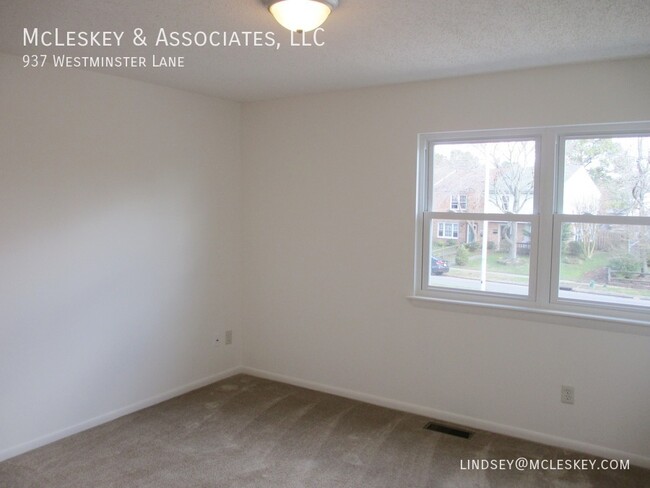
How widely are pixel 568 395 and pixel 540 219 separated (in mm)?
1170

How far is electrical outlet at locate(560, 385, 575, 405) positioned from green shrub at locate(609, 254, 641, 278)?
810 mm

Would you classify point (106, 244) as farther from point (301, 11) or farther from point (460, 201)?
point (460, 201)

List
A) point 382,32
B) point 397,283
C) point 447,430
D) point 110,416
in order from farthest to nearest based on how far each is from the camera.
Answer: point 397,283
point 110,416
point 447,430
point 382,32

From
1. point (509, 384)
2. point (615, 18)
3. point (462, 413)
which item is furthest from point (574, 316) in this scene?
point (615, 18)

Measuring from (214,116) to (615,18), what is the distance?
3.05 metres

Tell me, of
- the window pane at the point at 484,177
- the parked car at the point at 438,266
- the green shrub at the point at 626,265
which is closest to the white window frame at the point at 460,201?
the window pane at the point at 484,177

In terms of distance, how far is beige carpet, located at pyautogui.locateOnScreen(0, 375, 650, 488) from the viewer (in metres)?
2.82

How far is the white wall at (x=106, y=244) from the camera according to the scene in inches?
120

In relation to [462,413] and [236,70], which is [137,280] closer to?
[236,70]

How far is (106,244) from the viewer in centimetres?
352

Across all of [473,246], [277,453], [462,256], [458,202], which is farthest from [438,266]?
[277,453]

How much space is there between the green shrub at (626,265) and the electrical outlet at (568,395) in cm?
81

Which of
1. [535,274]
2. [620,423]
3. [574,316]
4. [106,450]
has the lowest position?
[106,450]

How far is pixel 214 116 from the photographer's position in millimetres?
4277
